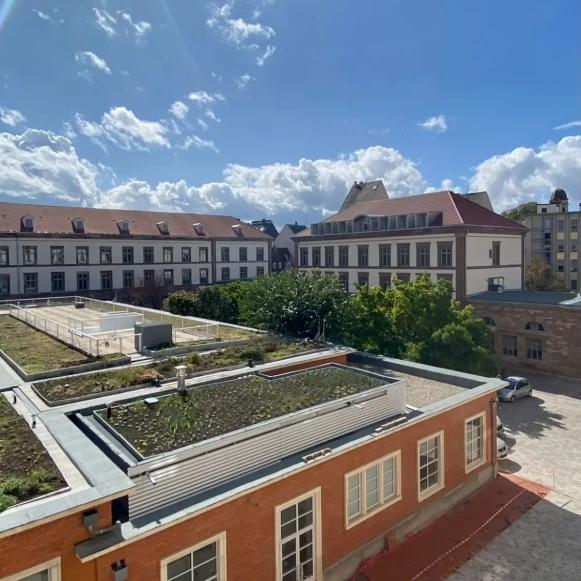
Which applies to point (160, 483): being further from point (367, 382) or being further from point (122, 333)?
point (122, 333)

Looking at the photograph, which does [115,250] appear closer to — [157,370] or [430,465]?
[157,370]

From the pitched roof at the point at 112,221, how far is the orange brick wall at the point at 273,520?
4434 cm

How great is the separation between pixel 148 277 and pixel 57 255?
9.52 m

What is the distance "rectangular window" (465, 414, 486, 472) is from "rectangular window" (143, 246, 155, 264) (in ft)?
145

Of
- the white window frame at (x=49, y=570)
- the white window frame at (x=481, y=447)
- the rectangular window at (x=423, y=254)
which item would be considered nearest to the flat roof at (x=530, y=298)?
the rectangular window at (x=423, y=254)

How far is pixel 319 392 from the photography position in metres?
12.2

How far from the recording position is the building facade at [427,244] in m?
35.3

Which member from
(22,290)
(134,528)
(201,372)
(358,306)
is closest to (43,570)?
(134,528)

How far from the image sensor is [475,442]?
14727 mm

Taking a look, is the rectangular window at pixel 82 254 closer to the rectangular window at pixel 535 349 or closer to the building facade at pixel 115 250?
the building facade at pixel 115 250

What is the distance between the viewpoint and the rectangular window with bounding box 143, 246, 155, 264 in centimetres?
5231

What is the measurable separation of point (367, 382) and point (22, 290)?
1662 inches

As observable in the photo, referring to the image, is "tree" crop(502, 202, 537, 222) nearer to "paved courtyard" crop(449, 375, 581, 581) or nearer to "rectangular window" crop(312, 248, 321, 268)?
"rectangular window" crop(312, 248, 321, 268)

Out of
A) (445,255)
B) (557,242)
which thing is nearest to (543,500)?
(445,255)
